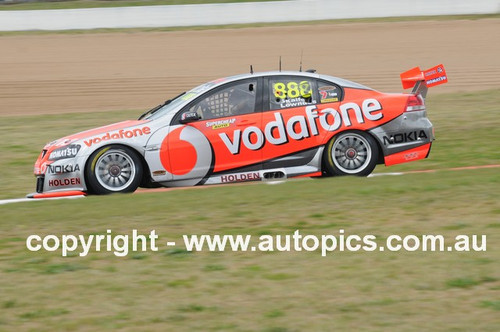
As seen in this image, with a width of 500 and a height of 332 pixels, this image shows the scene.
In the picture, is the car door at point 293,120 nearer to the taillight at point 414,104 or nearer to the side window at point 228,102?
the side window at point 228,102

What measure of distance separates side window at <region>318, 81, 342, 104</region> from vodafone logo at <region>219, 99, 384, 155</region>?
0.43 feet

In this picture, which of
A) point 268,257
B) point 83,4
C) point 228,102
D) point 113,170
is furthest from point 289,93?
point 83,4

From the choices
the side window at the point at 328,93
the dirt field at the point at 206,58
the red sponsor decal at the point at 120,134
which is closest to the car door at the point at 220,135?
the red sponsor decal at the point at 120,134

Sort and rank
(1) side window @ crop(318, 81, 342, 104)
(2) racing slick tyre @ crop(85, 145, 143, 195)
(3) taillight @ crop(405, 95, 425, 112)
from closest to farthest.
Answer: (2) racing slick tyre @ crop(85, 145, 143, 195) < (1) side window @ crop(318, 81, 342, 104) < (3) taillight @ crop(405, 95, 425, 112)

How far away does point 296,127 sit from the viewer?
10.5m

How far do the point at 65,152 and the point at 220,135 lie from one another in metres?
1.83

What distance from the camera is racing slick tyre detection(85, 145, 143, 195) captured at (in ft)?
33.3

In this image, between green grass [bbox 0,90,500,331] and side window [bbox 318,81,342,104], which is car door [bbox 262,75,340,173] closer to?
side window [bbox 318,81,342,104]

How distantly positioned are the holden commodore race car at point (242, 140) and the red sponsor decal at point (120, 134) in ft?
0.04

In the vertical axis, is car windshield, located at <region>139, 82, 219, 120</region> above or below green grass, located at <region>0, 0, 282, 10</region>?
below

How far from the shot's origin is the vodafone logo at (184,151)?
1030 cm

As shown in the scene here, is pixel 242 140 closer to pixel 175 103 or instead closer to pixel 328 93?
pixel 175 103

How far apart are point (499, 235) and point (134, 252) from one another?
290 cm

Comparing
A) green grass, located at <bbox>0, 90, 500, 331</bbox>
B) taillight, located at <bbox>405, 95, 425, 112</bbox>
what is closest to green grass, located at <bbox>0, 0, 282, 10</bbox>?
taillight, located at <bbox>405, 95, 425, 112</bbox>
